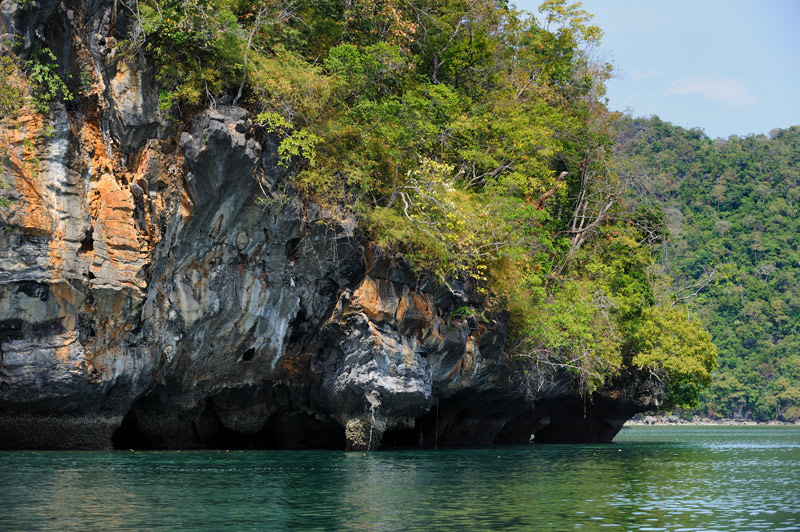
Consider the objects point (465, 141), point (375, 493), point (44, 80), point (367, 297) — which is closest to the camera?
point (375, 493)

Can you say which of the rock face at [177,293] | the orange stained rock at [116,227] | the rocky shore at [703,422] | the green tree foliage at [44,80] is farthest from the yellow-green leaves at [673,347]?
the rocky shore at [703,422]

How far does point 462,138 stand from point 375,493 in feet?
46.5

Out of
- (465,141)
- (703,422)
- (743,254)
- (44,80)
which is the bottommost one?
(703,422)

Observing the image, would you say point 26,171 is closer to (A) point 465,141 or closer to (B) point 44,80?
(B) point 44,80

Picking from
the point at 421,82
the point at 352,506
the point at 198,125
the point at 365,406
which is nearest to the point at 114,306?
the point at 198,125

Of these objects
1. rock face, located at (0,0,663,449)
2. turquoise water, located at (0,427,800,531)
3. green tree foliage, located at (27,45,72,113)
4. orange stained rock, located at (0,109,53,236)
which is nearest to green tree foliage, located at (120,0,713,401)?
rock face, located at (0,0,663,449)

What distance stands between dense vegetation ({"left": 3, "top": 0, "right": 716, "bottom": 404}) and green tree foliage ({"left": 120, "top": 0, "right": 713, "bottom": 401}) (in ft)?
0.20

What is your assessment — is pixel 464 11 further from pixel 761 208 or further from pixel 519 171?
pixel 761 208

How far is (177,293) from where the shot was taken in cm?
1944

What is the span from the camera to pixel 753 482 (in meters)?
16.6

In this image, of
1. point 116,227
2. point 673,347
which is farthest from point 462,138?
point 673,347

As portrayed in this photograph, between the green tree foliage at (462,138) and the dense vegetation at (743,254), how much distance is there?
48.4 metres

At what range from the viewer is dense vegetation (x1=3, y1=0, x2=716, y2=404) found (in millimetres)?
19359

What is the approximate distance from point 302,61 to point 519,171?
887 cm
